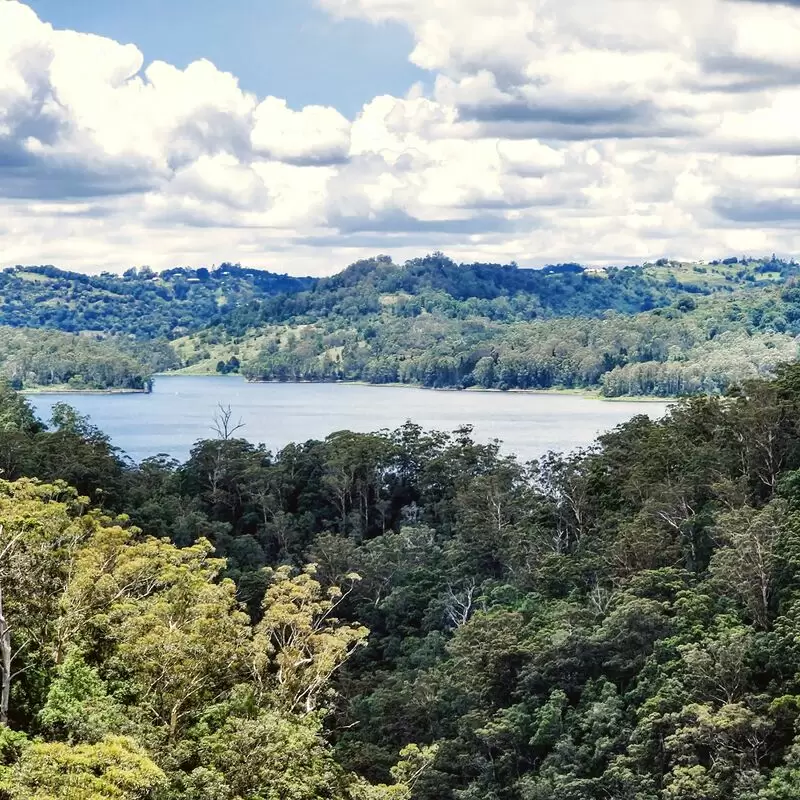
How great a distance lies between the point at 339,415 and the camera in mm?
145750

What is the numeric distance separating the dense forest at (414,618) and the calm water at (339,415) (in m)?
32.9

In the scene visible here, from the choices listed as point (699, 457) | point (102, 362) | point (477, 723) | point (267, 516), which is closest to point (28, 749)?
point (477, 723)

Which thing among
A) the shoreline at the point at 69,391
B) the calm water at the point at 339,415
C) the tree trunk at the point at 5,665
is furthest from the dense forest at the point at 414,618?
the shoreline at the point at 69,391

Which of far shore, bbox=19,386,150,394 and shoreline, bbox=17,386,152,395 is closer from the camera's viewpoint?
shoreline, bbox=17,386,152,395

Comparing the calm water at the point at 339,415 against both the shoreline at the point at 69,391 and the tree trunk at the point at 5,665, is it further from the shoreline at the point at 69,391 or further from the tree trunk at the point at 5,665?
the tree trunk at the point at 5,665

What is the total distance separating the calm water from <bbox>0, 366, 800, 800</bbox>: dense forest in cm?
3292

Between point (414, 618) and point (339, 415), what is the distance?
92392 mm

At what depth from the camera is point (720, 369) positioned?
527 feet

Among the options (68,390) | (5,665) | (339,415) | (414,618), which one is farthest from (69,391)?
(5,665)

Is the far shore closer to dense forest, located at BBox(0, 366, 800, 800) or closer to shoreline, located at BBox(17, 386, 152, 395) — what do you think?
shoreline, located at BBox(17, 386, 152, 395)

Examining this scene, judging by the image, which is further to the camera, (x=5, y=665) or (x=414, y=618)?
(x=414, y=618)

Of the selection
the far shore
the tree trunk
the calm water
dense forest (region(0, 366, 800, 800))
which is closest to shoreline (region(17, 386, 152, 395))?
the far shore

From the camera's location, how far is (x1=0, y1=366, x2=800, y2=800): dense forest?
27.7 m

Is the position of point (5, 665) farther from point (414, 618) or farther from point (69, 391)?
point (69, 391)
